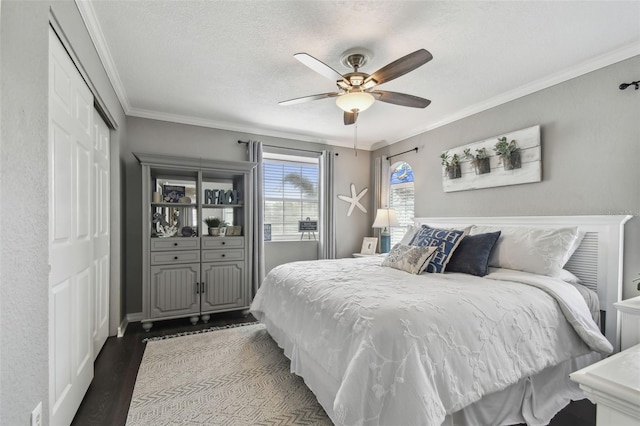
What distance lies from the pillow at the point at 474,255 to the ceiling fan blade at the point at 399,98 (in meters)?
1.26

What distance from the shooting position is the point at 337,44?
7.41 feet

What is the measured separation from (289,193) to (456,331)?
3.59 meters

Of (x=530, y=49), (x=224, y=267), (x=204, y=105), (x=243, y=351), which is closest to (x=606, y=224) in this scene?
(x=530, y=49)

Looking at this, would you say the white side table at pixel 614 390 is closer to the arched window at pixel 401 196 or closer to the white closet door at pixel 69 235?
the white closet door at pixel 69 235

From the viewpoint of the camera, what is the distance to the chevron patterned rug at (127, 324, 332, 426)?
1809mm

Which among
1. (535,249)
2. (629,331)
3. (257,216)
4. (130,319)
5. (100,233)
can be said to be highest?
(257,216)

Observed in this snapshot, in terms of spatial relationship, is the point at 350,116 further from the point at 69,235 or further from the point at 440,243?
the point at 69,235

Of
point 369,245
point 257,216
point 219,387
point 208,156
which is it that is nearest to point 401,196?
point 369,245

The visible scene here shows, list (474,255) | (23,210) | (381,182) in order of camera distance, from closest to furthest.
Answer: (23,210) → (474,255) → (381,182)

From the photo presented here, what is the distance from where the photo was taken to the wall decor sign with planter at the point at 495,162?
289 centimetres

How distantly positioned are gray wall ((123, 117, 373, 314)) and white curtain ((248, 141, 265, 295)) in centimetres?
18

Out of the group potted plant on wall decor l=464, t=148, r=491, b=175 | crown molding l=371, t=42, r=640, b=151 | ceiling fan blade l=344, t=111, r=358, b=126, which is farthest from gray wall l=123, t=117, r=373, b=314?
potted plant on wall decor l=464, t=148, r=491, b=175

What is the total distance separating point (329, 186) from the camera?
15.6ft

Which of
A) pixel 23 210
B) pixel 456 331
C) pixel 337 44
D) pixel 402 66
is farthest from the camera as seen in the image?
pixel 337 44
